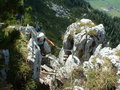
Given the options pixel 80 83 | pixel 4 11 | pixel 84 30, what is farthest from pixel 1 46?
pixel 84 30

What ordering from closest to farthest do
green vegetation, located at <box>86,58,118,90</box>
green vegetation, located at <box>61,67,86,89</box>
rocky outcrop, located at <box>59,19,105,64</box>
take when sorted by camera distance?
green vegetation, located at <box>86,58,118,90</box> → green vegetation, located at <box>61,67,86,89</box> → rocky outcrop, located at <box>59,19,105,64</box>

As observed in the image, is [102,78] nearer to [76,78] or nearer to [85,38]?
[76,78]

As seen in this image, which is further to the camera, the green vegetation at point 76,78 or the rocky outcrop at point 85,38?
the rocky outcrop at point 85,38

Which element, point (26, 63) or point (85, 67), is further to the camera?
point (85, 67)

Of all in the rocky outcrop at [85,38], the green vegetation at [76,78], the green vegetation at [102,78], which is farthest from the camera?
the rocky outcrop at [85,38]

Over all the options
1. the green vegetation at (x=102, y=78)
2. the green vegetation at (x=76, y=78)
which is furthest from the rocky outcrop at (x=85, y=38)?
the green vegetation at (x=102, y=78)

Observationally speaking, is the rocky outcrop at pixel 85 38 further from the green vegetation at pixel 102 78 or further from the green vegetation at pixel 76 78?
the green vegetation at pixel 102 78

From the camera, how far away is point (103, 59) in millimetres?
24375

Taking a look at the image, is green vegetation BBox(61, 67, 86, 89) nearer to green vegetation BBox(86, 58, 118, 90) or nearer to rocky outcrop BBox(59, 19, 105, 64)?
green vegetation BBox(86, 58, 118, 90)

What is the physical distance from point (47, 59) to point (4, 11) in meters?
23.8

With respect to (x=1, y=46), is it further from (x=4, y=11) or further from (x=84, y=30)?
(x=84, y=30)

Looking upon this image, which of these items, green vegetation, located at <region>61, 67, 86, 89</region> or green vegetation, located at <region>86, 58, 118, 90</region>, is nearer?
green vegetation, located at <region>86, 58, 118, 90</region>

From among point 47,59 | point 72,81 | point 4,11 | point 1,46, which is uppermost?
point 4,11

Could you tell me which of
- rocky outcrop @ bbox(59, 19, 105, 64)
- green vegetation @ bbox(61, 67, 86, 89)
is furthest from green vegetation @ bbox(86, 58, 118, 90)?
rocky outcrop @ bbox(59, 19, 105, 64)
